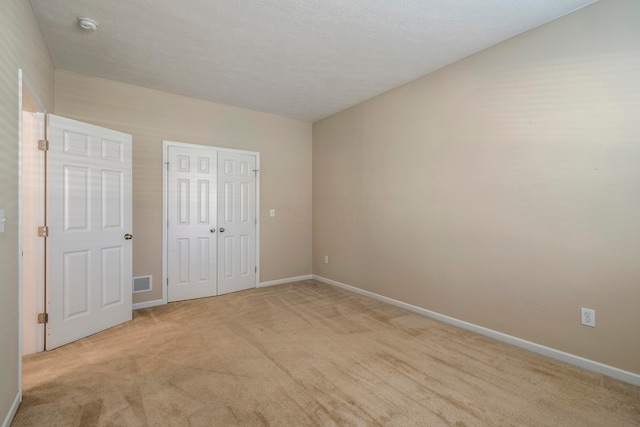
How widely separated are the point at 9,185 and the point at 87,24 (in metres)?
1.53

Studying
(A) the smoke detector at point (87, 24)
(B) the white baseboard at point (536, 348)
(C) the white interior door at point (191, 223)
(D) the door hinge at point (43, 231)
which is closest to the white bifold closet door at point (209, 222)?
(C) the white interior door at point (191, 223)

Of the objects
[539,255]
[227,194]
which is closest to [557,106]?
[539,255]

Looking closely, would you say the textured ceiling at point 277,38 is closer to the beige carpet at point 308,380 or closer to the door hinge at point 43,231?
the door hinge at point 43,231

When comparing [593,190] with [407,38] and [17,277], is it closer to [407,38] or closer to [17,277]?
[407,38]

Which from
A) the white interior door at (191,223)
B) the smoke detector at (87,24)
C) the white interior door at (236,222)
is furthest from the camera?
the white interior door at (236,222)

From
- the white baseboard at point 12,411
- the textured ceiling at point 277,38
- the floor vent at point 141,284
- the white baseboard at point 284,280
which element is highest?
the textured ceiling at point 277,38

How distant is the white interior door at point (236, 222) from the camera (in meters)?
4.24

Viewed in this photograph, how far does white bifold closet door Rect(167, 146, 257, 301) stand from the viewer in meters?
3.88

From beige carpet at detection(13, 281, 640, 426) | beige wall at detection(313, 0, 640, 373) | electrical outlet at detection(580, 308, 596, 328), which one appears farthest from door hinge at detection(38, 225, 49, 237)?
electrical outlet at detection(580, 308, 596, 328)

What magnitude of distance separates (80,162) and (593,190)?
4.34 meters

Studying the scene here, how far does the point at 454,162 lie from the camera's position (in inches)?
122

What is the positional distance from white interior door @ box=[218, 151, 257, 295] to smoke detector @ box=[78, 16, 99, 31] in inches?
76.9

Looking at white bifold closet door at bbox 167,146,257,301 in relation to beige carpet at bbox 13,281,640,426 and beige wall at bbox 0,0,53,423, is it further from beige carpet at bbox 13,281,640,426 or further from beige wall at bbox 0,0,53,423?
beige wall at bbox 0,0,53,423

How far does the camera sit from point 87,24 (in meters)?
2.38
